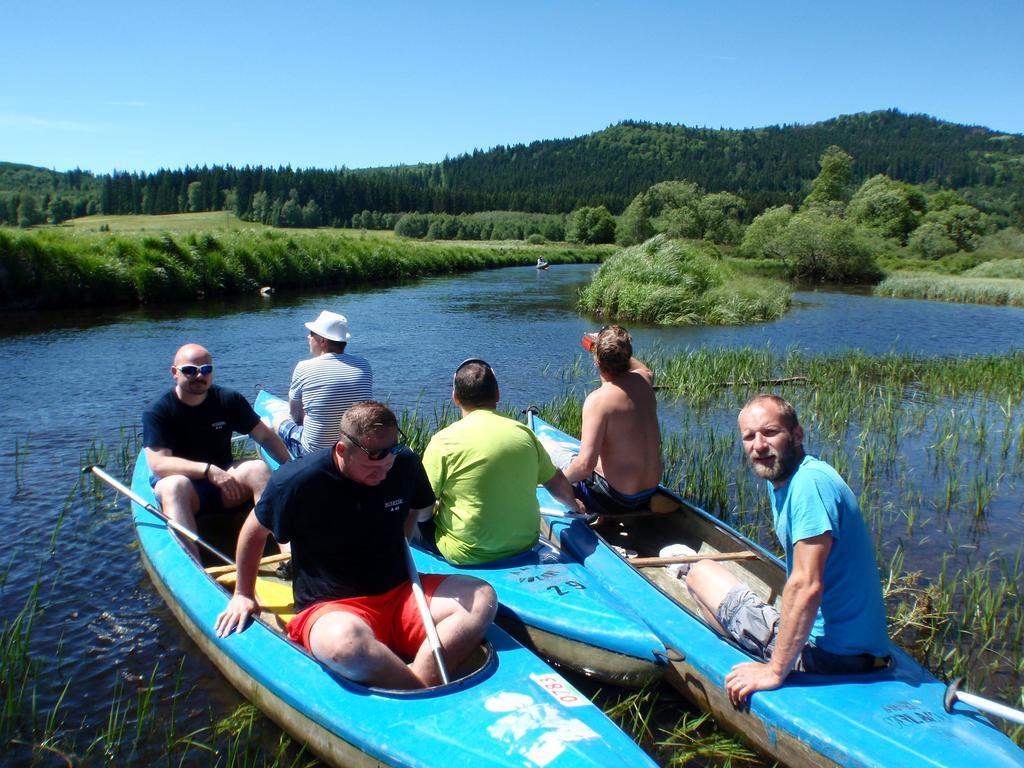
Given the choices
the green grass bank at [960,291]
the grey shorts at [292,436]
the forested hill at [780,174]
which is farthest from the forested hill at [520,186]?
the grey shorts at [292,436]

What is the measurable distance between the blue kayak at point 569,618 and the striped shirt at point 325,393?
1901 mm

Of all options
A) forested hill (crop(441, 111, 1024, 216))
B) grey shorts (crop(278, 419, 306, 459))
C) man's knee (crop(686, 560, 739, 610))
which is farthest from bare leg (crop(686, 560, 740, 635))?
forested hill (crop(441, 111, 1024, 216))

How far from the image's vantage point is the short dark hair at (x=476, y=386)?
5223 millimetres

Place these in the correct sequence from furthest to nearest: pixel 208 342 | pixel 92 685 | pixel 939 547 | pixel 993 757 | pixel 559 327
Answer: pixel 559 327 < pixel 208 342 < pixel 939 547 < pixel 92 685 < pixel 993 757

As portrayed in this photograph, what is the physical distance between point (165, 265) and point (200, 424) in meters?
23.0

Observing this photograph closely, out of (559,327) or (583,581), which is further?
(559,327)

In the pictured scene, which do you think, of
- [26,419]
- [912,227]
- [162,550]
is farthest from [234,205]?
[162,550]

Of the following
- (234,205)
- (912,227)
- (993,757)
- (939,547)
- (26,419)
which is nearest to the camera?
(993,757)

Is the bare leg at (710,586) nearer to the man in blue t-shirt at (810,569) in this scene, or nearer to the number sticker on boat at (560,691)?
the man in blue t-shirt at (810,569)

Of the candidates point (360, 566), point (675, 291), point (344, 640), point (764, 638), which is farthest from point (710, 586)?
point (675, 291)

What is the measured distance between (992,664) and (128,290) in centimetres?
2583

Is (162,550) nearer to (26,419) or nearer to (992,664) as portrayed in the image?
(992,664)

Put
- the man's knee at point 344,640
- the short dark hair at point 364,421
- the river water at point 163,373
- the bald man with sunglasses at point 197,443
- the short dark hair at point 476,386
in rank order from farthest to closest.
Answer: the bald man with sunglasses at point 197,443, the river water at point 163,373, the short dark hair at point 476,386, the man's knee at point 344,640, the short dark hair at point 364,421

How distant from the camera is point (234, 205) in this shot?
10512 cm
